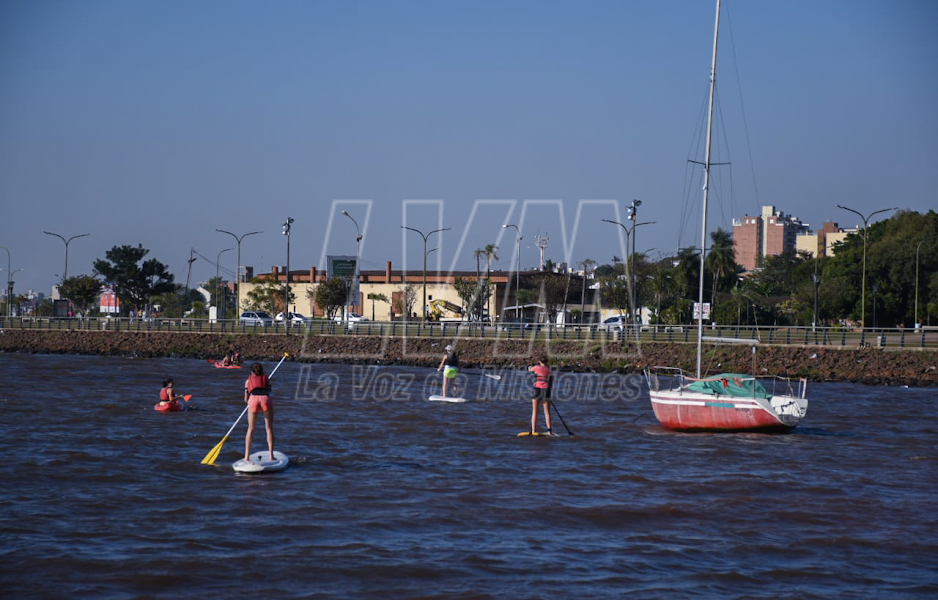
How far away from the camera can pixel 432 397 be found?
33.2m

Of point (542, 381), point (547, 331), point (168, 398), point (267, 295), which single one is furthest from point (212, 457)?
point (267, 295)

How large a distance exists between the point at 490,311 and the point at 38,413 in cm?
7433

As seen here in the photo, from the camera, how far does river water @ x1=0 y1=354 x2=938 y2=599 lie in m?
11.9

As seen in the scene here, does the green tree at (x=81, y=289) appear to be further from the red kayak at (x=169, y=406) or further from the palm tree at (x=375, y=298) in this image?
the red kayak at (x=169, y=406)

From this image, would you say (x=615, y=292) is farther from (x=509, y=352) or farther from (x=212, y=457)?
(x=212, y=457)

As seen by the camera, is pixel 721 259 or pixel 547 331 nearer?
pixel 547 331

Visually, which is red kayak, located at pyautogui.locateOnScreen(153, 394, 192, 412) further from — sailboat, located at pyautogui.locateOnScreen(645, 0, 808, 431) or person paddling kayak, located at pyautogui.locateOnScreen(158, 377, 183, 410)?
sailboat, located at pyautogui.locateOnScreen(645, 0, 808, 431)

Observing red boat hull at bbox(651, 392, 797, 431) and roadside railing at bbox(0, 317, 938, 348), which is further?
roadside railing at bbox(0, 317, 938, 348)

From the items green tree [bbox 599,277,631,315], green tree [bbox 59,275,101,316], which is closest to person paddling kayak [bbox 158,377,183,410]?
green tree [bbox 599,277,631,315]

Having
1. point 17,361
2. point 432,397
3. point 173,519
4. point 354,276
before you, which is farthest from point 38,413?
point 354,276

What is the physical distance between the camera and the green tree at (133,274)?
106938 millimetres

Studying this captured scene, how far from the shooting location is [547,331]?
62312mm

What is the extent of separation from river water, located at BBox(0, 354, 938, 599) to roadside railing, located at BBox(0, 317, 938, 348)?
2715cm

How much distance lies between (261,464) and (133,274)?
95.0 metres
